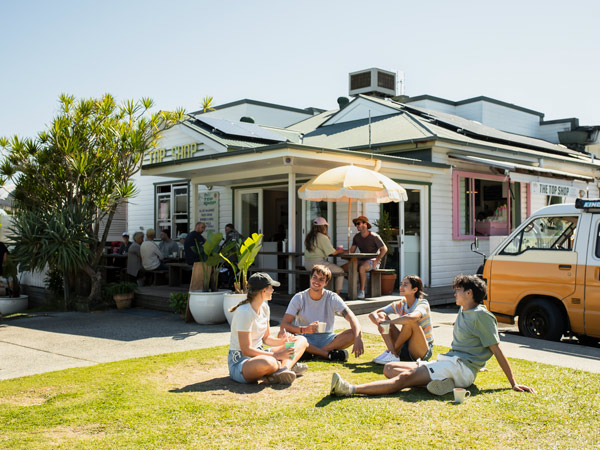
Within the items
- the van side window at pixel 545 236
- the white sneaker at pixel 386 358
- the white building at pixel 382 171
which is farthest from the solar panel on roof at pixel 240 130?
the white sneaker at pixel 386 358

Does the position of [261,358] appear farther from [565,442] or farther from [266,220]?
[266,220]

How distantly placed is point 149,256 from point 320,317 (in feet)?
25.2

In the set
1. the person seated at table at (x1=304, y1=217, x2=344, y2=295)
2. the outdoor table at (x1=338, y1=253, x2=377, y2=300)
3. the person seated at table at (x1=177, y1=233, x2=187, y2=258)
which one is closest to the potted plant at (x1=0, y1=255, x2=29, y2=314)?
the person seated at table at (x1=177, y1=233, x2=187, y2=258)

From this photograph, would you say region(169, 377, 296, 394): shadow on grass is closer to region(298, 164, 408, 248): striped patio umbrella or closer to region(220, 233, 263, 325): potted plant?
region(220, 233, 263, 325): potted plant

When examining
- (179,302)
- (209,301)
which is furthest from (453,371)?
(179,302)

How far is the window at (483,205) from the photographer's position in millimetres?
14469

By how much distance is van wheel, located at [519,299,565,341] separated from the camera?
26.4 ft

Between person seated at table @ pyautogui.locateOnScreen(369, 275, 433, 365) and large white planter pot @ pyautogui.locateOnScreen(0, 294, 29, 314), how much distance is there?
10.3m

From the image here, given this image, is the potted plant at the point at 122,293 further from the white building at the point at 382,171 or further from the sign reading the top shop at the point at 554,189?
the sign reading the top shop at the point at 554,189

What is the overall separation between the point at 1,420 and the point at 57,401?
0.57m

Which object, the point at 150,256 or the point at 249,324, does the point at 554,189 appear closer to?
the point at 150,256

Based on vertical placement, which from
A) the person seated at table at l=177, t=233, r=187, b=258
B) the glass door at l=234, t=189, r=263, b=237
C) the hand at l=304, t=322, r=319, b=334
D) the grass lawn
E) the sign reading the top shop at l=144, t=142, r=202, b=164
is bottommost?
the grass lawn

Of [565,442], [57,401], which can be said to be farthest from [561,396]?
[57,401]

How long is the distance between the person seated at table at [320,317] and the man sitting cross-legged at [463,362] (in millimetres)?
1086
